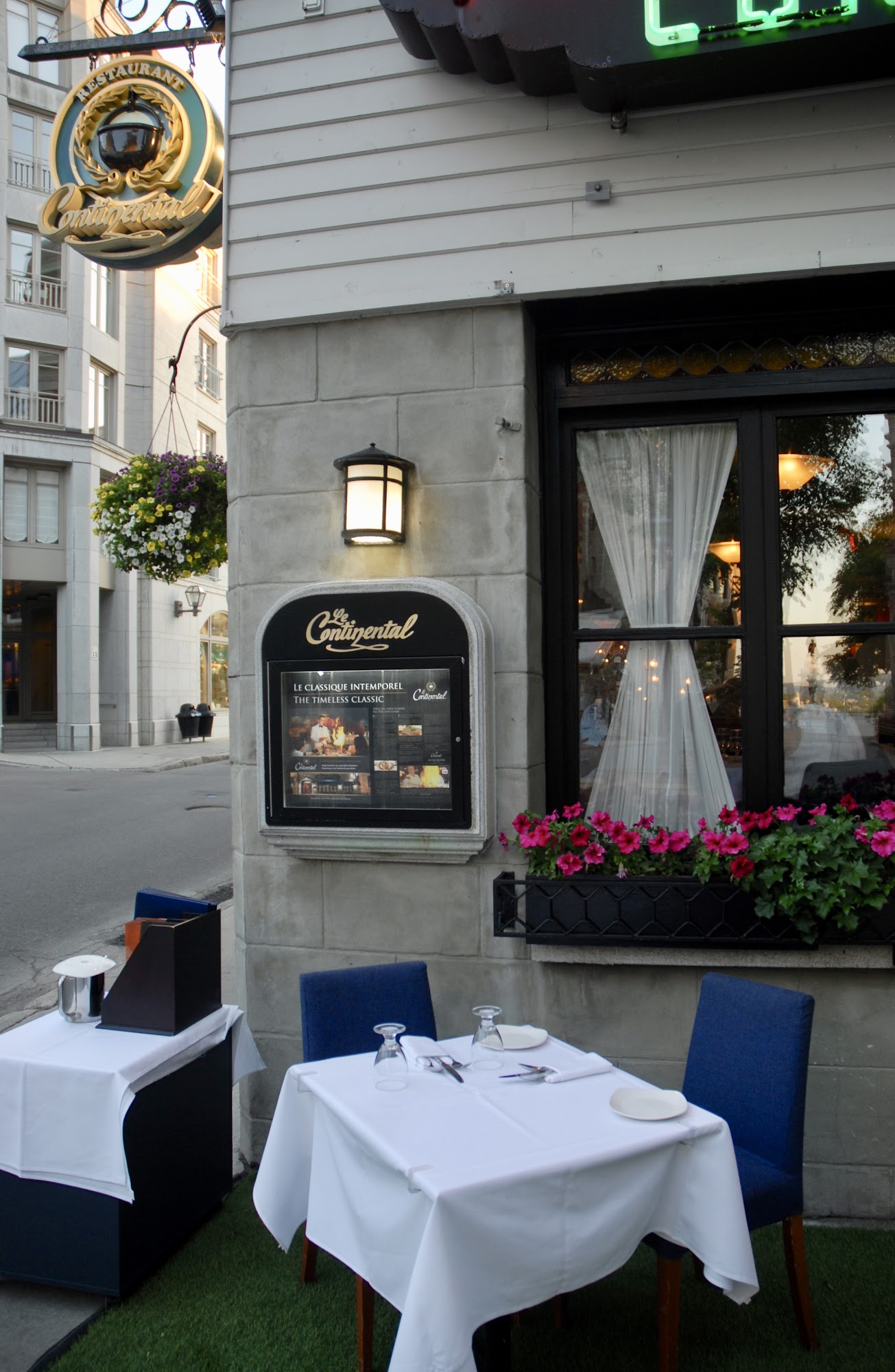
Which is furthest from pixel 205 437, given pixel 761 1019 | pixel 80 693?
pixel 761 1019

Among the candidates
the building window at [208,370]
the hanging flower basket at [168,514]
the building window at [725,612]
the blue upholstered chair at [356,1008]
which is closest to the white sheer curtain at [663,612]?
the building window at [725,612]

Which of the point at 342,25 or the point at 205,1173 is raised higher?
the point at 342,25

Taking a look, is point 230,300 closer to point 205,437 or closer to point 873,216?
point 873,216

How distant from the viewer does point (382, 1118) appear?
273 cm

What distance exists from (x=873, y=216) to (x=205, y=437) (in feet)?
86.7

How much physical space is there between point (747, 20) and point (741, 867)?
9.97ft

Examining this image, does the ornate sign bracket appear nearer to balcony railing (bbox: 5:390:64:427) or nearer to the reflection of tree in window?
the reflection of tree in window

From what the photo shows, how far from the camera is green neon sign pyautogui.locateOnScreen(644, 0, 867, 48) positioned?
11.6 ft

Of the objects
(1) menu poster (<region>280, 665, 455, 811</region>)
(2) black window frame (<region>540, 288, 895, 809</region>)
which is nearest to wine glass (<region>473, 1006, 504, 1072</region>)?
(1) menu poster (<region>280, 665, 455, 811</region>)

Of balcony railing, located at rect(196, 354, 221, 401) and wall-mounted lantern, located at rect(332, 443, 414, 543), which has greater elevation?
balcony railing, located at rect(196, 354, 221, 401)

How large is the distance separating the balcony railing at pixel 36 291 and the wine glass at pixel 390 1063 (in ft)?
77.6

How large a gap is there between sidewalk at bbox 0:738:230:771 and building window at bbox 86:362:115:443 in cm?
738

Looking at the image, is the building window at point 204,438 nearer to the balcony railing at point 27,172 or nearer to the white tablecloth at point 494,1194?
the balcony railing at point 27,172

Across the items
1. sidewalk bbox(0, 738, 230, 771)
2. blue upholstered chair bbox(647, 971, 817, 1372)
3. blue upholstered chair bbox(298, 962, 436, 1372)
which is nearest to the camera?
blue upholstered chair bbox(647, 971, 817, 1372)
